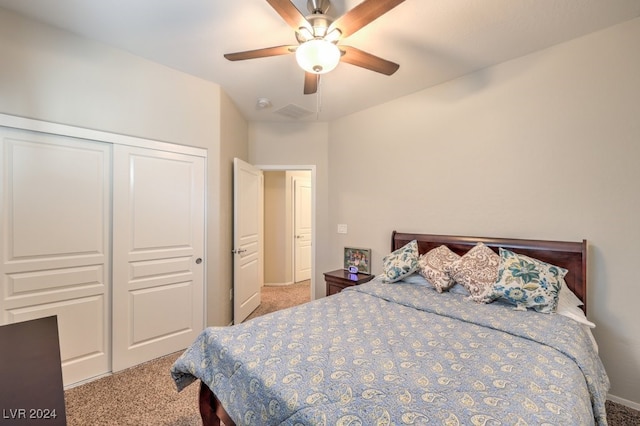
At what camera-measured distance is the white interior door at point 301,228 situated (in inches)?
212

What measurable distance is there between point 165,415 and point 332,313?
1.31 metres

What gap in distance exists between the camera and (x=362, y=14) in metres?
1.48

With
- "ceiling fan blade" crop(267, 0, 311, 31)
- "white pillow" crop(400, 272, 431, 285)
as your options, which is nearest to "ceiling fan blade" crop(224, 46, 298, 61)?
"ceiling fan blade" crop(267, 0, 311, 31)

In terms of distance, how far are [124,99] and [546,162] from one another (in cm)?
350

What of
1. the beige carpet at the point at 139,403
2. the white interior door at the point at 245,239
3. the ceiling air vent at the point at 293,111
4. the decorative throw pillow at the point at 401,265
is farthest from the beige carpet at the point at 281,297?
the ceiling air vent at the point at 293,111

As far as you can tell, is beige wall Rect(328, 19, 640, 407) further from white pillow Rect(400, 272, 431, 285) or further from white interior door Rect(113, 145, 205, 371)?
white interior door Rect(113, 145, 205, 371)

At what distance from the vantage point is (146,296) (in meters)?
2.57

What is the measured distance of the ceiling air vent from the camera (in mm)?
3406

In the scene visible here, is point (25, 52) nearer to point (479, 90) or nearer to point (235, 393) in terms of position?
point (235, 393)

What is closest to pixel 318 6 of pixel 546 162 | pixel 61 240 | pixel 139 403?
pixel 546 162

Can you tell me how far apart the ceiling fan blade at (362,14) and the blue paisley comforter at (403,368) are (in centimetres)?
166

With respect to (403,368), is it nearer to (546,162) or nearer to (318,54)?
(318,54)

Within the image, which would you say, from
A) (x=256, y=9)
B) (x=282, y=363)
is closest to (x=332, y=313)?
(x=282, y=363)

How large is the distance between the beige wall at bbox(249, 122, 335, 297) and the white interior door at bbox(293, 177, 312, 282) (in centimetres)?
137
